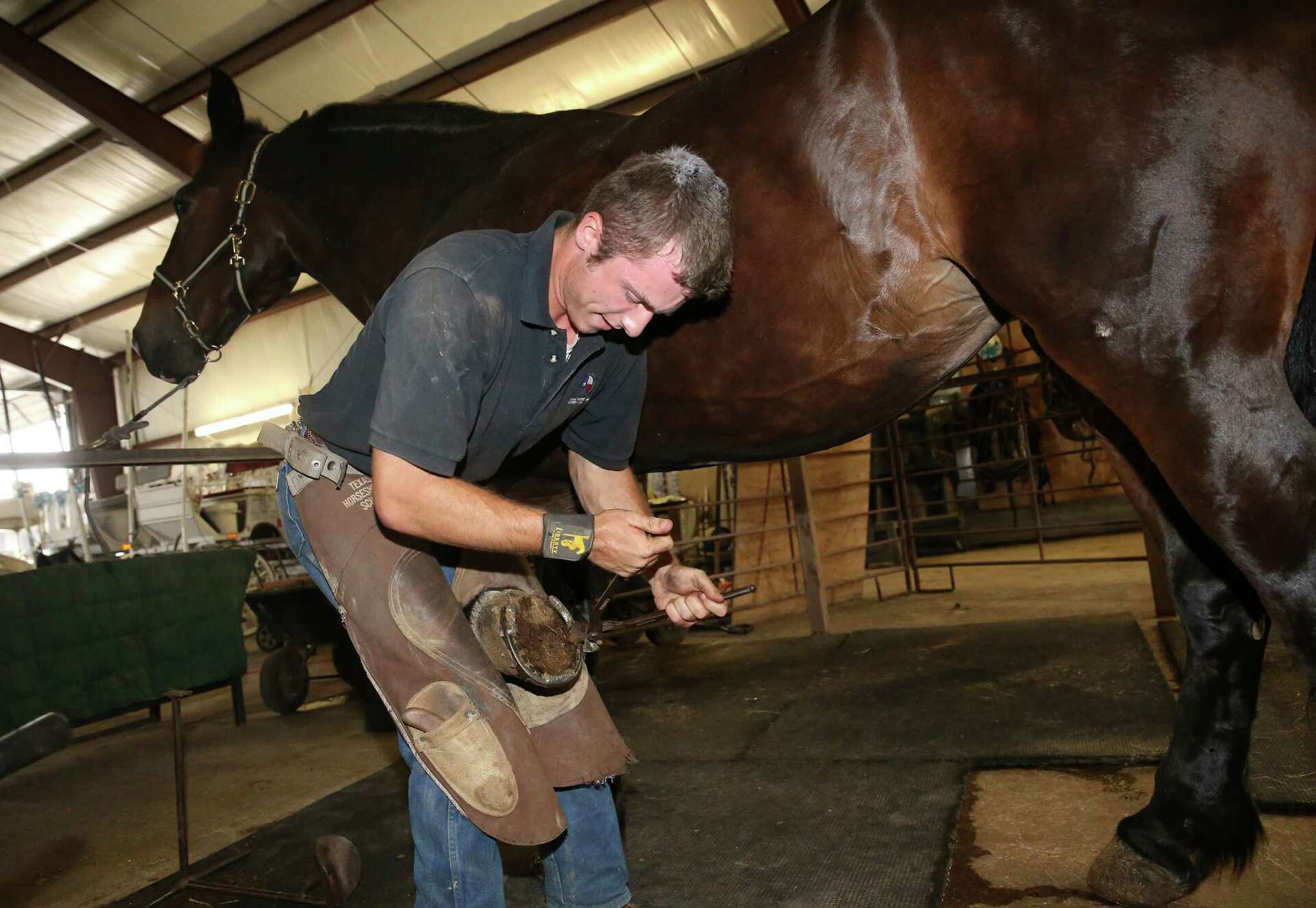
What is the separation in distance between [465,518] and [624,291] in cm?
45

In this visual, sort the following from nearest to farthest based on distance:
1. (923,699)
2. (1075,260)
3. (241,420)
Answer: (1075,260), (923,699), (241,420)

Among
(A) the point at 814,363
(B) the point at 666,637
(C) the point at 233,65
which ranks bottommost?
(B) the point at 666,637

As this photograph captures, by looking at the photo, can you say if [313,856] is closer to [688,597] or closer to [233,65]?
[688,597]

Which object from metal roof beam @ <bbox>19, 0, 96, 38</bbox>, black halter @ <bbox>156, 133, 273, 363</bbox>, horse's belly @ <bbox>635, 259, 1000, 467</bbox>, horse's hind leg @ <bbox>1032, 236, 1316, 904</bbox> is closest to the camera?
horse's hind leg @ <bbox>1032, 236, 1316, 904</bbox>

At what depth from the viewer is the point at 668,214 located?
1336mm

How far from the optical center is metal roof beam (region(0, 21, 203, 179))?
8328 millimetres

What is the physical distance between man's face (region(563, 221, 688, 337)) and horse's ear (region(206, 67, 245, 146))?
7.19 ft

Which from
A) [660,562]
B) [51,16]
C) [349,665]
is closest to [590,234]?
[660,562]

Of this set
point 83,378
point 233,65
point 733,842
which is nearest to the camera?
point 733,842

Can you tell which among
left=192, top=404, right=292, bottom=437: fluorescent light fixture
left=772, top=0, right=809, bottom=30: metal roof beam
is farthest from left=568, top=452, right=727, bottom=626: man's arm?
left=192, top=404, right=292, bottom=437: fluorescent light fixture

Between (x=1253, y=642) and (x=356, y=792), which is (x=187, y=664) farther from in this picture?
(x=1253, y=642)

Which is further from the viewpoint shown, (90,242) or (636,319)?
(90,242)

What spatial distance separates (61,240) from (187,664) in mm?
11717

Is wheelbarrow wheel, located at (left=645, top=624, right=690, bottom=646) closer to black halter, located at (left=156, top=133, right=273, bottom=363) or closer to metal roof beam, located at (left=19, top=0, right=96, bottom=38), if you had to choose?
black halter, located at (left=156, top=133, right=273, bottom=363)
